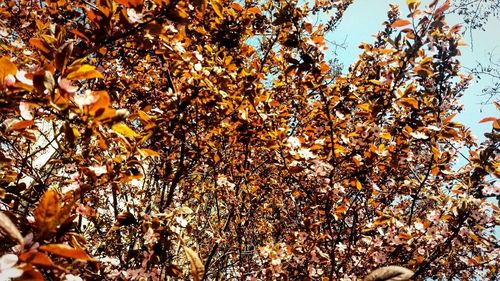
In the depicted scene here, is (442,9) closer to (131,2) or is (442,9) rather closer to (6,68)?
(131,2)

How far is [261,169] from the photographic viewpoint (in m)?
5.03

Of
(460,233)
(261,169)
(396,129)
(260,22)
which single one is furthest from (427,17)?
(261,169)

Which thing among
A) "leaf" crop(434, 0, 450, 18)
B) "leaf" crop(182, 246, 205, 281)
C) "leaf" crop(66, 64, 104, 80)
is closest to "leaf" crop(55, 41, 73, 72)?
"leaf" crop(66, 64, 104, 80)

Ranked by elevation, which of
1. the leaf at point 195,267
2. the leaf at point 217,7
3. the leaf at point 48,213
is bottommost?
the leaf at point 195,267

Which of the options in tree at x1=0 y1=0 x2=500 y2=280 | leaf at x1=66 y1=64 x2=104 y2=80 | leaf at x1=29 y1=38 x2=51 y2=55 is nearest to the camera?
leaf at x1=66 y1=64 x2=104 y2=80

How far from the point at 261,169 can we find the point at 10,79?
4.25 metres

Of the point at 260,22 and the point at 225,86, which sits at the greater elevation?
the point at 260,22

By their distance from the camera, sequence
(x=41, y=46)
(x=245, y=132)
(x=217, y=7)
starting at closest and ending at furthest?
(x=41, y=46) < (x=217, y=7) < (x=245, y=132)

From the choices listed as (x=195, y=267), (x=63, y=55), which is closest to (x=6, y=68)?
(x=63, y=55)

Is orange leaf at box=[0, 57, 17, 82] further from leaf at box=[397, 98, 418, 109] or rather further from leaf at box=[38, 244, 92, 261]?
leaf at box=[397, 98, 418, 109]

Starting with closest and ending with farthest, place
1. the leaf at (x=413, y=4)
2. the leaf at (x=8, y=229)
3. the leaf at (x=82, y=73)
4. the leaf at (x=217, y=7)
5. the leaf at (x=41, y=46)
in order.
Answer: the leaf at (x=8, y=229)
the leaf at (x=82, y=73)
the leaf at (x=41, y=46)
the leaf at (x=217, y=7)
the leaf at (x=413, y=4)

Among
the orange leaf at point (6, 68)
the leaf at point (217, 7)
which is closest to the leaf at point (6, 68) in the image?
the orange leaf at point (6, 68)

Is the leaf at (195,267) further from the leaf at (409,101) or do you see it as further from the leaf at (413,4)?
the leaf at (413,4)

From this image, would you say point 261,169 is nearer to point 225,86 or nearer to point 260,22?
point 260,22
